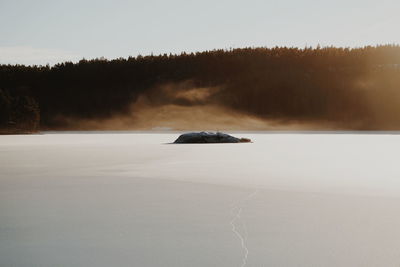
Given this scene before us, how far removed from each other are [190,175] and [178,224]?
6107mm

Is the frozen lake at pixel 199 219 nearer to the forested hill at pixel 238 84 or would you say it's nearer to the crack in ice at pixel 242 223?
the crack in ice at pixel 242 223

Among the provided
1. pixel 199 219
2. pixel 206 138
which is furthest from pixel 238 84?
pixel 199 219

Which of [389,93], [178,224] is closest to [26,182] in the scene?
[178,224]

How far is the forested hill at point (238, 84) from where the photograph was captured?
5030 inches

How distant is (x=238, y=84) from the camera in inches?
5517

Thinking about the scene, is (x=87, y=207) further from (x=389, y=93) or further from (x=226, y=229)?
(x=389, y=93)

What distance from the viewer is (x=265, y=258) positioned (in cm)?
531

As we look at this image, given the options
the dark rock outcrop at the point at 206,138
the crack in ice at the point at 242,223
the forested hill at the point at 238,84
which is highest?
the forested hill at the point at 238,84

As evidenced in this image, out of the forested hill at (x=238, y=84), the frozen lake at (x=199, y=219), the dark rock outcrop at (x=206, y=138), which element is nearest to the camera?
the frozen lake at (x=199, y=219)

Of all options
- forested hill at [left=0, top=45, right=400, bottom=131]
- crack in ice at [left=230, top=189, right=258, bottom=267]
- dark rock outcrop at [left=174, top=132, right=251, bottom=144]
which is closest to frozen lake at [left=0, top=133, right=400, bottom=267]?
crack in ice at [left=230, top=189, right=258, bottom=267]

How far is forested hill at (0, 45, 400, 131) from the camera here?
128 m

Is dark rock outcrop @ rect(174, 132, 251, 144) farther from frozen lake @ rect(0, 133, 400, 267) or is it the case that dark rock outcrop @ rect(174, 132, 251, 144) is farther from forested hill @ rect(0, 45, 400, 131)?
forested hill @ rect(0, 45, 400, 131)

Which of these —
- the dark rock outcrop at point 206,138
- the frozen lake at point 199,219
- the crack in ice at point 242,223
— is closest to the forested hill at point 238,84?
the dark rock outcrop at point 206,138

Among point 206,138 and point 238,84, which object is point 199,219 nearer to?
point 206,138
